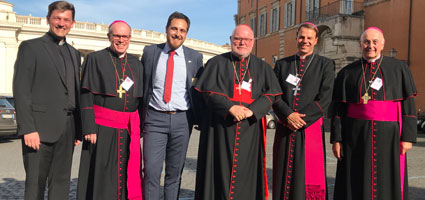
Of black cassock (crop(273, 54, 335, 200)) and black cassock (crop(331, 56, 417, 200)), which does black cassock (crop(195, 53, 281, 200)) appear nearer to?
black cassock (crop(273, 54, 335, 200))

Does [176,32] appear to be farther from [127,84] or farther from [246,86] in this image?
[246,86]

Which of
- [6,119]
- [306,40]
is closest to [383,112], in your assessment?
[306,40]

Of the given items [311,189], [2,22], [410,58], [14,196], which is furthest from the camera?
[2,22]

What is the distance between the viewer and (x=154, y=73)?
411 cm

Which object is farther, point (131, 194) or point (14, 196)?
point (14, 196)

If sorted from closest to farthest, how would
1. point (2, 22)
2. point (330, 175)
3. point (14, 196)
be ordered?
point (14, 196) → point (330, 175) → point (2, 22)

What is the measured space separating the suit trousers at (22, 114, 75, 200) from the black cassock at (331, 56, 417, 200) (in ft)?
9.07

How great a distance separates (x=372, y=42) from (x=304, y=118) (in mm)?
1069

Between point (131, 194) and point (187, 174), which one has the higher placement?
point (131, 194)

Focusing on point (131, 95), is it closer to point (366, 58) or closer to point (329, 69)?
point (329, 69)

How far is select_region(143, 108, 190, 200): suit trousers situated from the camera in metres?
4.04

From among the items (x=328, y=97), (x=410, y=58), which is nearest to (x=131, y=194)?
(x=328, y=97)

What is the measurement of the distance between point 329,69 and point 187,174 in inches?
152

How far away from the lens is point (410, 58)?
1850 cm
